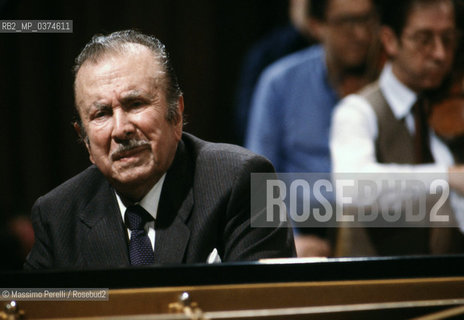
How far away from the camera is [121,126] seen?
3.69 ft

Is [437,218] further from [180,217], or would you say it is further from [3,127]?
[3,127]

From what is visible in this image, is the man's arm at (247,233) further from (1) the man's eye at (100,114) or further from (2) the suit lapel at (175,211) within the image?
(1) the man's eye at (100,114)

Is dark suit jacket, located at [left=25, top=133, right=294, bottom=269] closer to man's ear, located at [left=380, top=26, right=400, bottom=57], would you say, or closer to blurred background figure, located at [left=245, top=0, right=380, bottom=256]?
blurred background figure, located at [left=245, top=0, right=380, bottom=256]

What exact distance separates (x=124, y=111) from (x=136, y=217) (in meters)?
0.26

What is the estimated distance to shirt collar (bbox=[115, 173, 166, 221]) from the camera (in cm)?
123

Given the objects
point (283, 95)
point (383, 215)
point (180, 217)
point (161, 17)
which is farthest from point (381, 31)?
point (180, 217)

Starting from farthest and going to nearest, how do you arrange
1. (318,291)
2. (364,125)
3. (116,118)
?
(364,125)
(116,118)
(318,291)

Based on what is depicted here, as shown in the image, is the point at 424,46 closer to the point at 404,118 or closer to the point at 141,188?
the point at 404,118

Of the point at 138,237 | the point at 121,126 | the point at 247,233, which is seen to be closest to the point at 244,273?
the point at 247,233

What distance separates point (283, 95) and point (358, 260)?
6.10 feet

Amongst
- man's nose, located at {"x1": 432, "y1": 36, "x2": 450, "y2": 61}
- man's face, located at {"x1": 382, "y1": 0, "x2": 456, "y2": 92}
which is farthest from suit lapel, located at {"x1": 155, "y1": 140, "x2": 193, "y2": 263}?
man's nose, located at {"x1": 432, "y1": 36, "x2": 450, "y2": 61}

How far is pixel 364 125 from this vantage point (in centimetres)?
260

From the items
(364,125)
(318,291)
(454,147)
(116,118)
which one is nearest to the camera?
(318,291)

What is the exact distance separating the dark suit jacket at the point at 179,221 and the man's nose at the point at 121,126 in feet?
0.55
